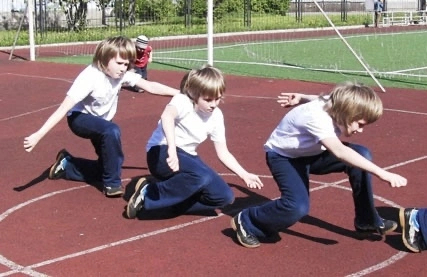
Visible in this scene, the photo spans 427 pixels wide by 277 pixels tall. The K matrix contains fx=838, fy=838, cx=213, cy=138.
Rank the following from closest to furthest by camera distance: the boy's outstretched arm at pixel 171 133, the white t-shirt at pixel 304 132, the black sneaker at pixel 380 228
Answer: the white t-shirt at pixel 304 132, the boy's outstretched arm at pixel 171 133, the black sneaker at pixel 380 228

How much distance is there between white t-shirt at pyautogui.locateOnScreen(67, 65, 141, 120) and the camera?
748cm

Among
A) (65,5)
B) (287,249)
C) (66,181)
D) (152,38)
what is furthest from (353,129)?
(65,5)

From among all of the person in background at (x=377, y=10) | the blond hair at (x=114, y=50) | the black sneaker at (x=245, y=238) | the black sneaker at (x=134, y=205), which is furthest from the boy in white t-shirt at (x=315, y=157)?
the person in background at (x=377, y=10)

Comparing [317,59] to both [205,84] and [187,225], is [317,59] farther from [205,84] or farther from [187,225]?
[205,84]

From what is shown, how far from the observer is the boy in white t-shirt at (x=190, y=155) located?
6457 millimetres

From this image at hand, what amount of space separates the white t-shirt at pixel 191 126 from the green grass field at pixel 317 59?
9409mm

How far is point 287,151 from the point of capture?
6.12 metres

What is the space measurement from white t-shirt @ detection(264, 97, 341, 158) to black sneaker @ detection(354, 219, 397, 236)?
2.11 feet

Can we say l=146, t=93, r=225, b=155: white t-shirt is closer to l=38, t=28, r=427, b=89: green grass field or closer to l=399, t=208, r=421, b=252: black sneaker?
l=399, t=208, r=421, b=252: black sneaker

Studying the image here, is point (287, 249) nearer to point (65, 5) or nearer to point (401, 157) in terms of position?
point (401, 157)

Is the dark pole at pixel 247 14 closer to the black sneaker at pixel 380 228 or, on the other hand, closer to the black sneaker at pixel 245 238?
the black sneaker at pixel 380 228

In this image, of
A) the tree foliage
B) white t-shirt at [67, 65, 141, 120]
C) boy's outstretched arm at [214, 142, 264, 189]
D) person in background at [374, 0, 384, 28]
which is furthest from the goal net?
boy's outstretched arm at [214, 142, 264, 189]

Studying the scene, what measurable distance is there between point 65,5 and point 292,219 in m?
31.8

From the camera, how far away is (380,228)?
6.22 metres
